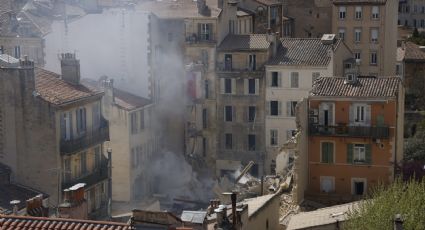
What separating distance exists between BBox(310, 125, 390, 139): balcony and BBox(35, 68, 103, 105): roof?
12320 millimetres

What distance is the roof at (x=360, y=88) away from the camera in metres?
48.7

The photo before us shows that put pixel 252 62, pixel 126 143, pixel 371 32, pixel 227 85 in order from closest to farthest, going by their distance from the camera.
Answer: pixel 126 143 → pixel 252 62 → pixel 227 85 → pixel 371 32

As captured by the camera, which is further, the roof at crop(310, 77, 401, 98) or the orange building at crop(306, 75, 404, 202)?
the roof at crop(310, 77, 401, 98)

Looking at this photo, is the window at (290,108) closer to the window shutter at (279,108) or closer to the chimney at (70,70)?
the window shutter at (279,108)

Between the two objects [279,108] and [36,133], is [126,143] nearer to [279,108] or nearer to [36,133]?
[279,108]

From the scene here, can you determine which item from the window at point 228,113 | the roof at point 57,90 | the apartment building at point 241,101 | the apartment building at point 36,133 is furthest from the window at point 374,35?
the apartment building at point 36,133

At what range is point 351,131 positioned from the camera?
160ft

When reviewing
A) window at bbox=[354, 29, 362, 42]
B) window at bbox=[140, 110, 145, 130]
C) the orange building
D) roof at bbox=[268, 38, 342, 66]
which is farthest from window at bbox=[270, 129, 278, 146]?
window at bbox=[354, 29, 362, 42]

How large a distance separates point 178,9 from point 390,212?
4142 centimetres

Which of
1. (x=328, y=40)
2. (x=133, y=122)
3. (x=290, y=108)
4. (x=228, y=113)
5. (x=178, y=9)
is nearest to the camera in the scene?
(x=133, y=122)

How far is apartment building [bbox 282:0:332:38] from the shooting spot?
87938 mm

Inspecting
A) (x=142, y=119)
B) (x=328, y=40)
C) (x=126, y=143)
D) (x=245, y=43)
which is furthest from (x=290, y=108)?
(x=126, y=143)

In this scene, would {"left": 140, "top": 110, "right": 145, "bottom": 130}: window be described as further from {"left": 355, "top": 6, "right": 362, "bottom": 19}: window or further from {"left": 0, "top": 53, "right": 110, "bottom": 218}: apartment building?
{"left": 355, "top": 6, "right": 362, "bottom": 19}: window

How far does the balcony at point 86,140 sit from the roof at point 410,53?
42.3 m
